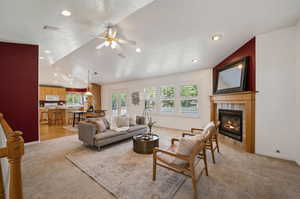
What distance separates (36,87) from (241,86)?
18.9ft

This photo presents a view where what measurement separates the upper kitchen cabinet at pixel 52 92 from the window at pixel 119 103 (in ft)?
13.4

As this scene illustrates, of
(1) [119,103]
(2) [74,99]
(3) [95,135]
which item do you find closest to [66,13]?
(3) [95,135]

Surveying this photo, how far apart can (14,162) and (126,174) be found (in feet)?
5.45

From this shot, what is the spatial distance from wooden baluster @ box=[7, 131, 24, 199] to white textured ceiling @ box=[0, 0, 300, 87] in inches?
89.9

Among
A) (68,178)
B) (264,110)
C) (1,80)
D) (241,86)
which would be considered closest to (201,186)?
(68,178)

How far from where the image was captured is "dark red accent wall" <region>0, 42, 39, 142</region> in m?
3.32

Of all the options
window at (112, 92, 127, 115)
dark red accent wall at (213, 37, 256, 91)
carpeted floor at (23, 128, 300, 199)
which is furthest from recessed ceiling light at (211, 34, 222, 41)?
window at (112, 92, 127, 115)

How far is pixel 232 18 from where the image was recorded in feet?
8.25

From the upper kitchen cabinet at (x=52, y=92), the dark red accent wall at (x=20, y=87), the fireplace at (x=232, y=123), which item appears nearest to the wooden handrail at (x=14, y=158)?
the dark red accent wall at (x=20, y=87)

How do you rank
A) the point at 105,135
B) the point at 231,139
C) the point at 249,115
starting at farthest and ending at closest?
the point at 231,139 → the point at 105,135 → the point at 249,115

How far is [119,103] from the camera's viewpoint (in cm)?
837

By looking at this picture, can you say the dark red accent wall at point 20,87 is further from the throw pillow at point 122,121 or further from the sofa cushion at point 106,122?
the throw pillow at point 122,121

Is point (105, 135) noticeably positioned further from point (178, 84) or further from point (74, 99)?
point (74, 99)

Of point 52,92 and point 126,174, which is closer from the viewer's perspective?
point 126,174
